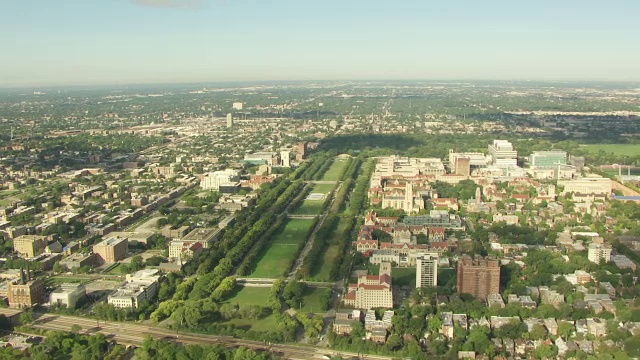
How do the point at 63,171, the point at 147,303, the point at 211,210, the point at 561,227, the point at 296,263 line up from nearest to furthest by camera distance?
the point at 147,303 < the point at 296,263 < the point at 561,227 < the point at 211,210 < the point at 63,171

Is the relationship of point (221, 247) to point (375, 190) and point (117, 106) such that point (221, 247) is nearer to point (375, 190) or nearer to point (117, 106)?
point (375, 190)

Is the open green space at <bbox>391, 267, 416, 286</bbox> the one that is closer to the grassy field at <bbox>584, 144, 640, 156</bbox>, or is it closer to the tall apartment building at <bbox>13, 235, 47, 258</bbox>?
the tall apartment building at <bbox>13, 235, 47, 258</bbox>

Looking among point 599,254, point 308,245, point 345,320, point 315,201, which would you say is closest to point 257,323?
point 345,320

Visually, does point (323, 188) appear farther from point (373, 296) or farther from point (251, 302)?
point (373, 296)

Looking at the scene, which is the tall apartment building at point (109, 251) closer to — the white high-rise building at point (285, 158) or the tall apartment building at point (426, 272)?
the tall apartment building at point (426, 272)

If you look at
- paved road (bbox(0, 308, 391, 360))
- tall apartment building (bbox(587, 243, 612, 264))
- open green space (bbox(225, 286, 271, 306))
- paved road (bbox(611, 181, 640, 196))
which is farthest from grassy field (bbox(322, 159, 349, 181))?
paved road (bbox(0, 308, 391, 360))

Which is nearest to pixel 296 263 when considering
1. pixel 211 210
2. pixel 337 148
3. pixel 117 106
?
pixel 211 210
